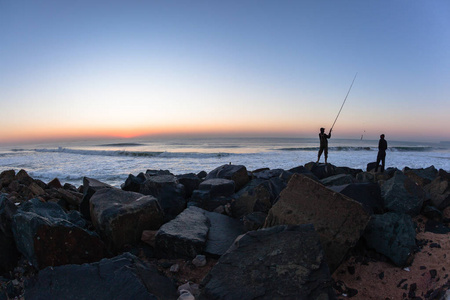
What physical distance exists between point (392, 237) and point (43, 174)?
1604 cm

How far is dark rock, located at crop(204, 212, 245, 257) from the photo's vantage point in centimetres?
319

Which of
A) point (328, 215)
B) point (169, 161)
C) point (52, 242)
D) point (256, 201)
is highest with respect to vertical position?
point (328, 215)

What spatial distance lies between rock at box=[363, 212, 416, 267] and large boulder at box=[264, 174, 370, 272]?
498mm

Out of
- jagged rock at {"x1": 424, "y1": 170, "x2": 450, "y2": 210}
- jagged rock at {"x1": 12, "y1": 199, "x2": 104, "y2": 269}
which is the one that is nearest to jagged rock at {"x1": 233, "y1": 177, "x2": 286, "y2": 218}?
jagged rock at {"x1": 12, "y1": 199, "x2": 104, "y2": 269}

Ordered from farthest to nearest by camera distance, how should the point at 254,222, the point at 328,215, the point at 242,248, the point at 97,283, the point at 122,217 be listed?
the point at 254,222 → the point at 122,217 → the point at 328,215 → the point at 242,248 → the point at 97,283

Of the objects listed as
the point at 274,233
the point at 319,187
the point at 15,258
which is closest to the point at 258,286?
the point at 274,233

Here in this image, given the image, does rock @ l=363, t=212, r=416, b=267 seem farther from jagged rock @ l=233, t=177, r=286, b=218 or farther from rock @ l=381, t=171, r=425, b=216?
jagged rock @ l=233, t=177, r=286, b=218

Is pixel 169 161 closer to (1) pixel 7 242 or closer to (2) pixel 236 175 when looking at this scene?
(2) pixel 236 175

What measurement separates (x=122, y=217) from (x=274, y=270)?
207 centimetres

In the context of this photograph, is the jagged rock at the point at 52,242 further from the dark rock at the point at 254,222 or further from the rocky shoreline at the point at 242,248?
the dark rock at the point at 254,222

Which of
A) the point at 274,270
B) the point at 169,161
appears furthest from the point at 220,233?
the point at 169,161

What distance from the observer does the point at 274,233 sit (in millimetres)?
2434

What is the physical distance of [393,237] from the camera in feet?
10.2

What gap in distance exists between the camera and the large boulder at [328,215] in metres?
2.78
